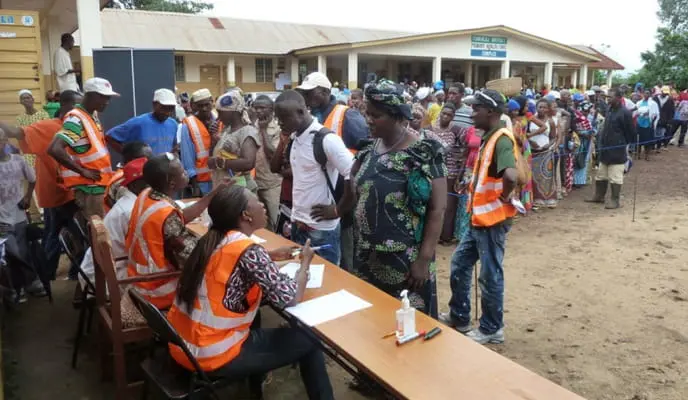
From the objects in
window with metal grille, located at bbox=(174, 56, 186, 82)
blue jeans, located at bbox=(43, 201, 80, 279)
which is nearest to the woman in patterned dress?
blue jeans, located at bbox=(43, 201, 80, 279)

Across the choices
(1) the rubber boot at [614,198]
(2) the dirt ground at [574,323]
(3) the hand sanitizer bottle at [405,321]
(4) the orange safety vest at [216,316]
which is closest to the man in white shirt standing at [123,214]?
(2) the dirt ground at [574,323]

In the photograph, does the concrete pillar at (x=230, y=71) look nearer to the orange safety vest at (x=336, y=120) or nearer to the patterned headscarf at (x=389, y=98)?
the orange safety vest at (x=336, y=120)

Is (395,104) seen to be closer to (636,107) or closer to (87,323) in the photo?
(87,323)

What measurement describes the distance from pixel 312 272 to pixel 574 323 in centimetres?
249

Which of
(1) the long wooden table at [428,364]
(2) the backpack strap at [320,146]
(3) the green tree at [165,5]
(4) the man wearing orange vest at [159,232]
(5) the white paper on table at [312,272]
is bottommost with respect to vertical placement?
(1) the long wooden table at [428,364]

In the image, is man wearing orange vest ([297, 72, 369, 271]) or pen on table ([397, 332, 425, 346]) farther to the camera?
man wearing orange vest ([297, 72, 369, 271])

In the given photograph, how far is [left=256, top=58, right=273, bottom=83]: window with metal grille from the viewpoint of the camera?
2497cm

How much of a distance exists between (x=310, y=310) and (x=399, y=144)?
925mm

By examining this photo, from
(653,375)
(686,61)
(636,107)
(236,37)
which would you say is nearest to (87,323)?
(653,375)

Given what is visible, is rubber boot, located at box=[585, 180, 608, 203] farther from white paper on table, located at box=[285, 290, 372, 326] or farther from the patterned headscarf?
white paper on table, located at box=[285, 290, 372, 326]

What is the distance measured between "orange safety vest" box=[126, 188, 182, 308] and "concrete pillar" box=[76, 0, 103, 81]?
4761mm

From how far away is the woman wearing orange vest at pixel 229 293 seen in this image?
234 cm

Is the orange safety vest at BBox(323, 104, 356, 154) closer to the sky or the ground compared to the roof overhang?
closer to the ground

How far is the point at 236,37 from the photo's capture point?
2355cm
